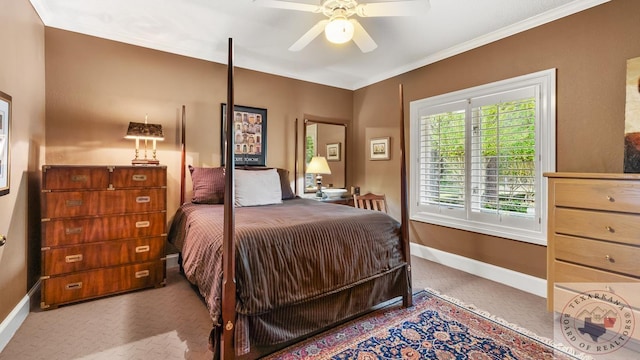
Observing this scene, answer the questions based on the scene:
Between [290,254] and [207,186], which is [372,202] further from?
[290,254]

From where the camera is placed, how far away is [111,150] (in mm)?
2961

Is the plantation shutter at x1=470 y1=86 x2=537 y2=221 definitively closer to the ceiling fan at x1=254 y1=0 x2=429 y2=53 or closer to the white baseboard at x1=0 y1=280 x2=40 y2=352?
the ceiling fan at x1=254 y1=0 x2=429 y2=53

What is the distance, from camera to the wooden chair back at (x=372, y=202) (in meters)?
4.11

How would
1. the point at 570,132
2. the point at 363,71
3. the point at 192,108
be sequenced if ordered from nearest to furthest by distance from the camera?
the point at 570,132 → the point at 192,108 → the point at 363,71

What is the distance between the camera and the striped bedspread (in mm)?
1648

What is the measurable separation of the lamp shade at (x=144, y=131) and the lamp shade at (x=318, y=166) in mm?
1891

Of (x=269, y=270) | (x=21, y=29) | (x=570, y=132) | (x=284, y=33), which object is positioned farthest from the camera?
(x=284, y=33)

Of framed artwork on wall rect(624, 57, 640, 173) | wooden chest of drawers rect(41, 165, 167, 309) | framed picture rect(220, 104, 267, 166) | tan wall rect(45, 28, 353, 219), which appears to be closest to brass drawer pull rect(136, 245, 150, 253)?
wooden chest of drawers rect(41, 165, 167, 309)

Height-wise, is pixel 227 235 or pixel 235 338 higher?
pixel 227 235

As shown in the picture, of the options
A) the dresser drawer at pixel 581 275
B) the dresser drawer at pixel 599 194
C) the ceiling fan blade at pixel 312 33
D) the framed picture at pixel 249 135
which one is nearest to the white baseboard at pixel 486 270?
the dresser drawer at pixel 581 275

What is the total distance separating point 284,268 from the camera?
177 centimetres

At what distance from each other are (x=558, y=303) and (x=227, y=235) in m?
2.33

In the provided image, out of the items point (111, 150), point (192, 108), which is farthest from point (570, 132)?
point (111, 150)

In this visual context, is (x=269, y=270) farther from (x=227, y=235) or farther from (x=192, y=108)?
(x=192, y=108)
